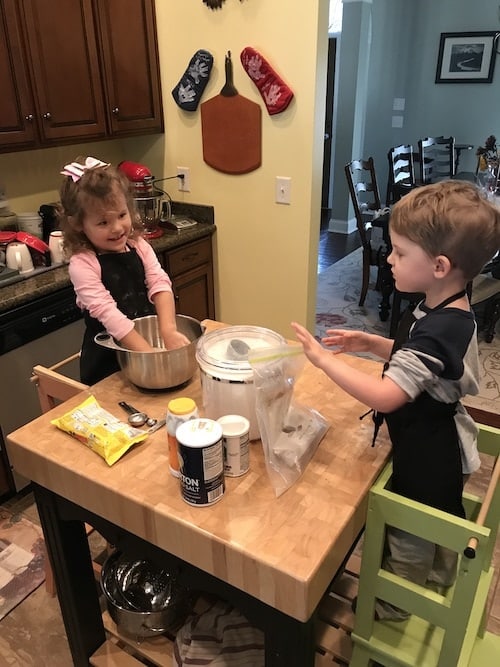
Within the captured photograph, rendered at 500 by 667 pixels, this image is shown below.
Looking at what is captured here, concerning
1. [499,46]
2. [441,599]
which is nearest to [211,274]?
[441,599]

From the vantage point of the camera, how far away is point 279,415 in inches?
42.7

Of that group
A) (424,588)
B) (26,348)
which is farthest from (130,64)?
(424,588)

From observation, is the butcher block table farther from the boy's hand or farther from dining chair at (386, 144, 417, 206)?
dining chair at (386, 144, 417, 206)

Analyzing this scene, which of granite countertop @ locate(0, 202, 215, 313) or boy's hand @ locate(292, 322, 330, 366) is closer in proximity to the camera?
boy's hand @ locate(292, 322, 330, 366)

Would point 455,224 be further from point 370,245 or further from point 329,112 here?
point 329,112

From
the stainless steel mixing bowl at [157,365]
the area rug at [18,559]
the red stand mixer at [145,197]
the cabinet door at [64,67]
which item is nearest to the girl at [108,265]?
the stainless steel mixing bowl at [157,365]

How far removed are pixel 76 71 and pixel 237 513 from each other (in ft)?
7.28

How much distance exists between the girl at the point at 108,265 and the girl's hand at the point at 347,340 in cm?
41

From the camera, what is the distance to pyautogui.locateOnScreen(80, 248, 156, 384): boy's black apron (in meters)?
1.62

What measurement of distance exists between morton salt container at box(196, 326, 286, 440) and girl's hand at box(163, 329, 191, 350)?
25 cm

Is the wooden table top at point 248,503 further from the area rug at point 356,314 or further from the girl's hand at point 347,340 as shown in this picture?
the area rug at point 356,314

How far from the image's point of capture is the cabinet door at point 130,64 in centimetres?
257

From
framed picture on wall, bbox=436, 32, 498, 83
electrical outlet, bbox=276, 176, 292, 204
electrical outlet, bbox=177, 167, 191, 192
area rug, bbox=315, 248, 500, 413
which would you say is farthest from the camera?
framed picture on wall, bbox=436, 32, 498, 83

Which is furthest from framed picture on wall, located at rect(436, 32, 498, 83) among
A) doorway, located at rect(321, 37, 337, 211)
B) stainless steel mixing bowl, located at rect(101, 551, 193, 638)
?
stainless steel mixing bowl, located at rect(101, 551, 193, 638)
